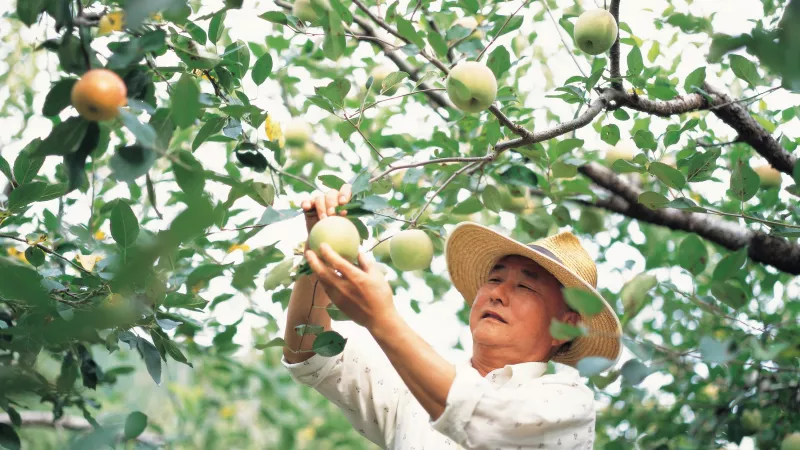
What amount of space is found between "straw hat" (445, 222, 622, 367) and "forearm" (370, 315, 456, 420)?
22.0 inches

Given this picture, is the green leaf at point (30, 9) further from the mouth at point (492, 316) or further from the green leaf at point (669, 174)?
the green leaf at point (669, 174)

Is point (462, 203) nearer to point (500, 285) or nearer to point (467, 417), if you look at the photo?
point (500, 285)

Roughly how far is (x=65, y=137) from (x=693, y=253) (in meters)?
1.17

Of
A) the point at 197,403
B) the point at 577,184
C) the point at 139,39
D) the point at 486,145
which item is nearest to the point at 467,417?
the point at 139,39

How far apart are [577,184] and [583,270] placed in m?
0.50

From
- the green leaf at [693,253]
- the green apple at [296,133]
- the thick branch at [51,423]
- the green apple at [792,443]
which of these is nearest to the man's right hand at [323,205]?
the green leaf at [693,253]

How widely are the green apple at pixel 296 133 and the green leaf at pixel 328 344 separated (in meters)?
1.59

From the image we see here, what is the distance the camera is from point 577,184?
2.42 m

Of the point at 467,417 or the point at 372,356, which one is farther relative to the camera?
the point at 372,356

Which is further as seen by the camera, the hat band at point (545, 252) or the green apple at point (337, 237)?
the hat band at point (545, 252)

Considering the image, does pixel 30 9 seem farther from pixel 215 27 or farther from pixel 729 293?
pixel 729 293

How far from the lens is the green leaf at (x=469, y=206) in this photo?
2215mm

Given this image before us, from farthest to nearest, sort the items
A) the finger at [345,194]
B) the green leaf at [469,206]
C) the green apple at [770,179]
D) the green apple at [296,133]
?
the green apple at [296,133] → the green apple at [770,179] → the green leaf at [469,206] → the finger at [345,194]

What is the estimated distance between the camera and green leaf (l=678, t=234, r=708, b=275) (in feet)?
5.01
